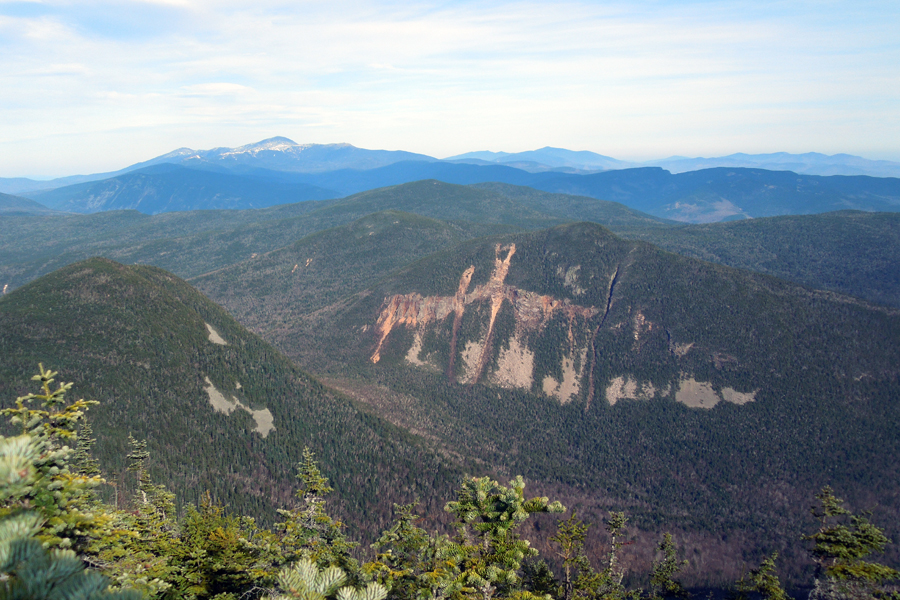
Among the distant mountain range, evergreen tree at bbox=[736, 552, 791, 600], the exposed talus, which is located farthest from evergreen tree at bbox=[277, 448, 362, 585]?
the exposed talus

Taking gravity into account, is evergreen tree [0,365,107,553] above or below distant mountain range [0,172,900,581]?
above

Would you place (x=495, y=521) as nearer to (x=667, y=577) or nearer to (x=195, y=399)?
(x=667, y=577)

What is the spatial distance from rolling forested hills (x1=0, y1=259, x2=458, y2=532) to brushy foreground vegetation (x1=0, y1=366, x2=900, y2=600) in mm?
42157

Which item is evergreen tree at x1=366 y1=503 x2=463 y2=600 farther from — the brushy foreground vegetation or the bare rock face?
the bare rock face

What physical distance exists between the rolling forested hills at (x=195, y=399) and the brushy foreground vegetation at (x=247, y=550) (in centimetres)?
4216

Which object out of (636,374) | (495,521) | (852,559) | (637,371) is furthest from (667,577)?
(637,371)

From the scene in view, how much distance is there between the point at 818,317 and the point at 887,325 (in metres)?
16.4

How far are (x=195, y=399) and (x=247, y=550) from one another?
264 feet

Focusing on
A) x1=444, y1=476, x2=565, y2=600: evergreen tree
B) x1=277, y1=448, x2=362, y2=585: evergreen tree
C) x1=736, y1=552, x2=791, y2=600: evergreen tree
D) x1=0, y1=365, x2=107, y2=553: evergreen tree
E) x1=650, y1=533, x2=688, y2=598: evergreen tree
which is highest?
x1=0, y1=365, x2=107, y2=553: evergreen tree

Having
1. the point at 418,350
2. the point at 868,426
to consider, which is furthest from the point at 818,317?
the point at 418,350

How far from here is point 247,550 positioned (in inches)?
1583

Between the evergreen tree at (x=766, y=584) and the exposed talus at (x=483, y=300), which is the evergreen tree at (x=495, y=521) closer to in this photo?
the evergreen tree at (x=766, y=584)

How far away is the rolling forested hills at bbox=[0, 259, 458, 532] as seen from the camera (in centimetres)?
9562

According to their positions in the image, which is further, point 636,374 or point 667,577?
point 636,374
